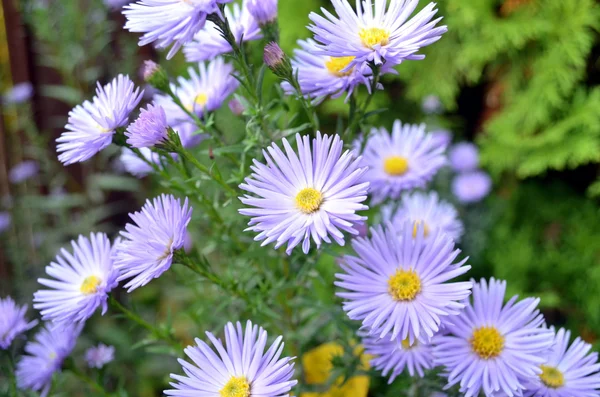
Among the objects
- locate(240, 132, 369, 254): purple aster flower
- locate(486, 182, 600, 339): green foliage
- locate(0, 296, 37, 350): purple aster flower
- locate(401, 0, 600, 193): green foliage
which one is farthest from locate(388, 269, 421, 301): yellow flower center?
locate(401, 0, 600, 193): green foliage

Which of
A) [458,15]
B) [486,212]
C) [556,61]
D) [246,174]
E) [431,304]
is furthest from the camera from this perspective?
[486,212]

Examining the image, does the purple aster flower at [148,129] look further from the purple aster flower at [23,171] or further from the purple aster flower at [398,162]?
the purple aster flower at [23,171]

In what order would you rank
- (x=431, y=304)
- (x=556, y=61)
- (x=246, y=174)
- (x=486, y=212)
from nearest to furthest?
(x=431, y=304)
(x=246, y=174)
(x=556, y=61)
(x=486, y=212)

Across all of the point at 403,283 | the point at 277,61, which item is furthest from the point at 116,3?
the point at 403,283

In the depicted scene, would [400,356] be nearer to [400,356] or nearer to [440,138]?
[400,356]

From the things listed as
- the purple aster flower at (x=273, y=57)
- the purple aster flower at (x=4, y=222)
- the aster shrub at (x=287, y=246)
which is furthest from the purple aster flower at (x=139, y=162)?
the purple aster flower at (x=4, y=222)

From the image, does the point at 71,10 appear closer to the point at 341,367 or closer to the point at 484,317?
the point at 341,367

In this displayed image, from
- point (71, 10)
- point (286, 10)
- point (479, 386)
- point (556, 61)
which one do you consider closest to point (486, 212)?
point (556, 61)
